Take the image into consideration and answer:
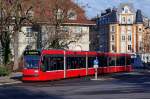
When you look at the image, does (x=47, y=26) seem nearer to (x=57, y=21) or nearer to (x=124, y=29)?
(x=57, y=21)

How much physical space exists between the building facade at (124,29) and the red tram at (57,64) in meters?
91.1

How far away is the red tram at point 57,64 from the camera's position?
144 ft

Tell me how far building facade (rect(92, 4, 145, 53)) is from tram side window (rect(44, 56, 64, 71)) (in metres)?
105

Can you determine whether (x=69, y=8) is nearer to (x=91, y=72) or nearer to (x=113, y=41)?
(x=91, y=72)

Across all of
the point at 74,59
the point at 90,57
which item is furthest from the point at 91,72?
the point at 74,59

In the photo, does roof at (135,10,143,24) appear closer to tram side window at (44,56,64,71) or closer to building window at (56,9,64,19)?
building window at (56,9,64,19)

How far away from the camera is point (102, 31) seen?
533 ft

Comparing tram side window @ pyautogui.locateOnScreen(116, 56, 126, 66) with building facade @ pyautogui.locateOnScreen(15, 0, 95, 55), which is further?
tram side window @ pyautogui.locateOnScreen(116, 56, 126, 66)

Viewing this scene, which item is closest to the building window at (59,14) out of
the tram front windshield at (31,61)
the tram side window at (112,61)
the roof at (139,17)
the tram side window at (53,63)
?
the tram side window at (112,61)

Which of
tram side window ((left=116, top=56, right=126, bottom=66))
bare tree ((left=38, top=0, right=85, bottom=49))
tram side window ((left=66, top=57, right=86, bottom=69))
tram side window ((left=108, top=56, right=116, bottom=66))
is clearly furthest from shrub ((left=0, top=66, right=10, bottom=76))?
tram side window ((left=116, top=56, right=126, bottom=66))

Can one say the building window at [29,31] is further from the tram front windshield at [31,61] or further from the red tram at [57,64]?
the tram front windshield at [31,61]

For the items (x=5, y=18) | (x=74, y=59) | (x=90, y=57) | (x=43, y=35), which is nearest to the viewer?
(x=74, y=59)

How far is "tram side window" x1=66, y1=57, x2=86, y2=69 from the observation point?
162 ft

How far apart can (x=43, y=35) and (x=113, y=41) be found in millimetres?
81184
